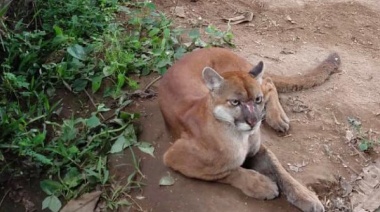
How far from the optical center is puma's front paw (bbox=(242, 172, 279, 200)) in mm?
5438

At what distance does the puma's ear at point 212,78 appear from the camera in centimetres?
530

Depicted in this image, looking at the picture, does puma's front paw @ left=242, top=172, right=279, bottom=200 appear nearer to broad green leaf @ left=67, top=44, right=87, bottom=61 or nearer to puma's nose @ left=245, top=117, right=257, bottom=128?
puma's nose @ left=245, top=117, right=257, bottom=128

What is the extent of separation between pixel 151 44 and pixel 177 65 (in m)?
0.94

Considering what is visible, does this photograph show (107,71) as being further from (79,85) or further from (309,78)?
(309,78)

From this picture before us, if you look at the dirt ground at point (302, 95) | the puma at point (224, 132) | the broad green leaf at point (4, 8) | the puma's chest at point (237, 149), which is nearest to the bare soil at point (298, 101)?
the dirt ground at point (302, 95)

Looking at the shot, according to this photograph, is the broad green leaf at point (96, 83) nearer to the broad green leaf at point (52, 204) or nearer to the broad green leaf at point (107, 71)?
the broad green leaf at point (107, 71)

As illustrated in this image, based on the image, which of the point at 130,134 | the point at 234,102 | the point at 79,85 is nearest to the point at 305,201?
the point at 234,102

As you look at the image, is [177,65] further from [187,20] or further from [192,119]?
[187,20]

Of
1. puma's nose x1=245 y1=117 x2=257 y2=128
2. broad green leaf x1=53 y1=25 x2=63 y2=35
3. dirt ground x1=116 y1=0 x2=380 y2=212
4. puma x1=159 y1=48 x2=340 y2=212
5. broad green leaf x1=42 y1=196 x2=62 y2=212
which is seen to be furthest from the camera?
broad green leaf x1=53 y1=25 x2=63 y2=35

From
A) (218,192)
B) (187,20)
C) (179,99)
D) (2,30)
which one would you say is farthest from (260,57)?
(2,30)

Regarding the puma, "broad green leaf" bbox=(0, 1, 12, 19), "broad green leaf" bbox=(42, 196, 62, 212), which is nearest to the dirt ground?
the puma

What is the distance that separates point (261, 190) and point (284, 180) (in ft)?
0.65

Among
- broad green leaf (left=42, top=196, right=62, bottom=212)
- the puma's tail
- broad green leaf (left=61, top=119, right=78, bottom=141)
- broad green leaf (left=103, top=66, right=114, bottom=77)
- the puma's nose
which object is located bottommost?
broad green leaf (left=42, top=196, right=62, bottom=212)

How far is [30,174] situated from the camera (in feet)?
19.9
